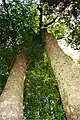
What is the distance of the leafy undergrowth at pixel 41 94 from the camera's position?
10.3 meters

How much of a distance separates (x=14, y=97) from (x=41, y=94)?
5.69 metres

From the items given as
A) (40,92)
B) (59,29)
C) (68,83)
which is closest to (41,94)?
(40,92)

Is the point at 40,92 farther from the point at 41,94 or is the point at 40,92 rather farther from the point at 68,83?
the point at 68,83

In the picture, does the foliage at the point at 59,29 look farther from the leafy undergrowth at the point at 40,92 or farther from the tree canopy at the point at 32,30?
the leafy undergrowth at the point at 40,92

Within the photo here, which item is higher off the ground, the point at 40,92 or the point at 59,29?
the point at 59,29

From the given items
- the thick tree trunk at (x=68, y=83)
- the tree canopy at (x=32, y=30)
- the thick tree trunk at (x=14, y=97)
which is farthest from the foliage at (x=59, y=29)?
the thick tree trunk at (x=68, y=83)

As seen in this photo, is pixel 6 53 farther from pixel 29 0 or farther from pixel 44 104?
pixel 44 104

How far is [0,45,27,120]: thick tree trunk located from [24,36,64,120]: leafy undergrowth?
7.78 feet

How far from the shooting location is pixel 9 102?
4.67m

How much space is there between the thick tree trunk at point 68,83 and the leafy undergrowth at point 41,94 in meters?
3.52

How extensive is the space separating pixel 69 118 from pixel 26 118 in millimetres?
7150

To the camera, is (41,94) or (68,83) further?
(41,94)

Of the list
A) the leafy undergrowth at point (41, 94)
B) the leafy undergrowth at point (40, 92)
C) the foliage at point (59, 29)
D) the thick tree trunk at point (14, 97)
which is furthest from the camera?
the foliage at point (59, 29)

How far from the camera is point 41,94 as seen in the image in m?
10.7
